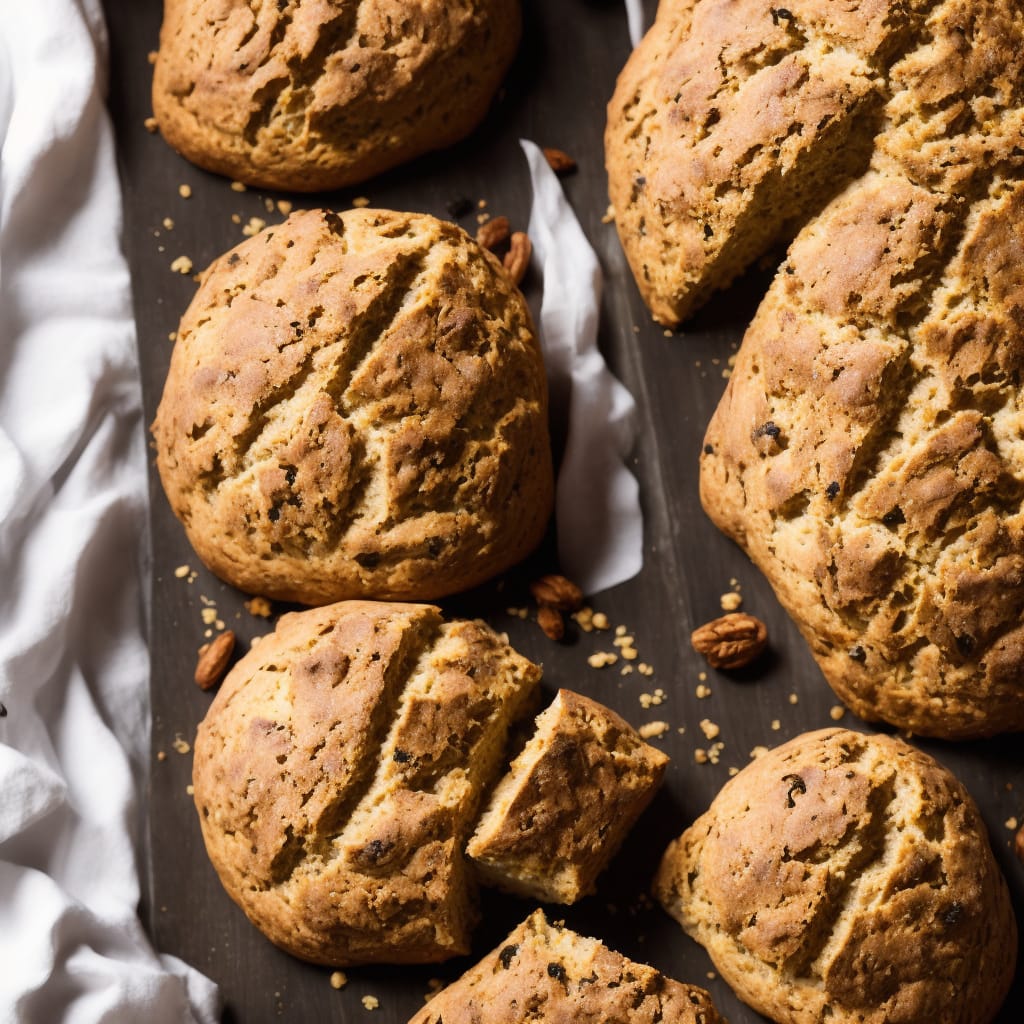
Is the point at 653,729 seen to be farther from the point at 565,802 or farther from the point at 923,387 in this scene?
the point at 923,387

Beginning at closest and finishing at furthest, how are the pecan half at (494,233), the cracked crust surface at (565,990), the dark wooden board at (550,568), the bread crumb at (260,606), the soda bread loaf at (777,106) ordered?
the cracked crust surface at (565,990) → the soda bread loaf at (777,106) → the dark wooden board at (550,568) → the bread crumb at (260,606) → the pecan half at (494,233)

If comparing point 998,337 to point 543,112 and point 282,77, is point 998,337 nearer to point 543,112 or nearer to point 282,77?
point 543,112

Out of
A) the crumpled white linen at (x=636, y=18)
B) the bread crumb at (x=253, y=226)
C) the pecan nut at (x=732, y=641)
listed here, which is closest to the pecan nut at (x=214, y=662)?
the bread crumb at (x=253, y=226)

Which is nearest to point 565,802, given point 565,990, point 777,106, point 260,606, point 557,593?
point 565,990

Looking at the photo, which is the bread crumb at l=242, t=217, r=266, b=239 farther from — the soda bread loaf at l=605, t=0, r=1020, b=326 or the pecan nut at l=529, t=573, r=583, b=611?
the pecan nut at l=529, t=573, r=583, b=611

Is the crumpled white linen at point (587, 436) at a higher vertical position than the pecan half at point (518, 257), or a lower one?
lower

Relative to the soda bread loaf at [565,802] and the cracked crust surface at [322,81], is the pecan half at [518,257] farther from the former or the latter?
the soda bread loaf at [565,802]

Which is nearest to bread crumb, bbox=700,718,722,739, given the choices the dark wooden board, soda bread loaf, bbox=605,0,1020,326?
the dark wooden board
